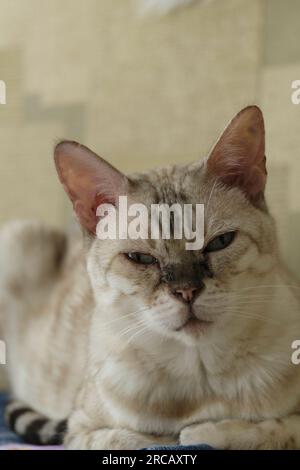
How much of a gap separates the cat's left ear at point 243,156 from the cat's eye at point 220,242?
84 mm

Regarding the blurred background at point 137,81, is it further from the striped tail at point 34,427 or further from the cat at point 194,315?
the striped tail at point 34,427

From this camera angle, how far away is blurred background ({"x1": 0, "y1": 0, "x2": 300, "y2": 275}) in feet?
3.90

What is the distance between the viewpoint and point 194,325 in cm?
100

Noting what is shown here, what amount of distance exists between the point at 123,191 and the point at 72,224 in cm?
51

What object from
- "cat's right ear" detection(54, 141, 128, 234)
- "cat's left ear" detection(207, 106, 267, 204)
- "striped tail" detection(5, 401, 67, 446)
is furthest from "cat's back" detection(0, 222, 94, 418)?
"cat's left ear" detection(207, 106, 267, 204)

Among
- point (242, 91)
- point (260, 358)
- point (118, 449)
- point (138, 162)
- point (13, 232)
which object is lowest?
point (118, 449)

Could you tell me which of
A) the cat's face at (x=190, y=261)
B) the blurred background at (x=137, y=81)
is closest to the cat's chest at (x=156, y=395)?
the cat's face at (x=190, y=261)

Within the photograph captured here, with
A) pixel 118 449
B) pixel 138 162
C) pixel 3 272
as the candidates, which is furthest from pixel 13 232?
pixel 118 449

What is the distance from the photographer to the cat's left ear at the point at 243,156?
40.4 inches

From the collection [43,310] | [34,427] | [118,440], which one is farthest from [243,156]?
[43,310]

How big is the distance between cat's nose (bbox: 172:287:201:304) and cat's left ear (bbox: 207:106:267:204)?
206 mm

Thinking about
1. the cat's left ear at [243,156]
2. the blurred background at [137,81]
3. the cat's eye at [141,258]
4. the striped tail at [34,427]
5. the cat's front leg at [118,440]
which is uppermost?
the blurred background at [137,81]
